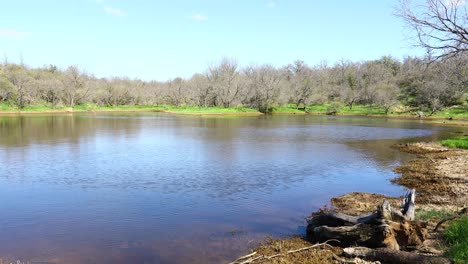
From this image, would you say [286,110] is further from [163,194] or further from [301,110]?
[163,194]

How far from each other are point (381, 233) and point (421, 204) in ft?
20.9

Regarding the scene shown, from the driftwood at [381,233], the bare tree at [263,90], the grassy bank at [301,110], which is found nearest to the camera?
the driftwood at [381,233]

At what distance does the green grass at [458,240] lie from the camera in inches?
294

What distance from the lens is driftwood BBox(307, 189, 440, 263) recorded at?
879cm

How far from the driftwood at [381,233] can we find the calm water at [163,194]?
1939 mm

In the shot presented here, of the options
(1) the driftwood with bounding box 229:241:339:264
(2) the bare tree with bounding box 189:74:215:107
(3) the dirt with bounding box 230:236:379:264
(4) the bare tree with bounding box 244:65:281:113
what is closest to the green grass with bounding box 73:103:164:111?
(2) the bare tree with bounding box 189:74:215:107

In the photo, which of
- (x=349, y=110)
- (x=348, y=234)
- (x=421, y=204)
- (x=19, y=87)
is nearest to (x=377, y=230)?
(x=348, y=234)

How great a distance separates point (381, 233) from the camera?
932 centimetres

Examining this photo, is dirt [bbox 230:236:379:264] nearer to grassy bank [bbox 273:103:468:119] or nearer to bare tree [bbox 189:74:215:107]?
grassy bank [bbox 273:103:468:119]

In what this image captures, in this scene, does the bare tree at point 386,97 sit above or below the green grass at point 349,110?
above

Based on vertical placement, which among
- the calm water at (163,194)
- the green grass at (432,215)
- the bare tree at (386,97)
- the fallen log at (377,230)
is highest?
the bare tree at (386,97)

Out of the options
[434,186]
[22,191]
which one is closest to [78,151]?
[22,191]

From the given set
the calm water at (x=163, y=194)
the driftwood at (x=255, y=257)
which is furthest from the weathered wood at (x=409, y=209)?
the calm water at (x=163, y=194)

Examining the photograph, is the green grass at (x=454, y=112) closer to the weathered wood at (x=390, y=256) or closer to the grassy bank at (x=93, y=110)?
the grassy bank at (x=93, y=110)
